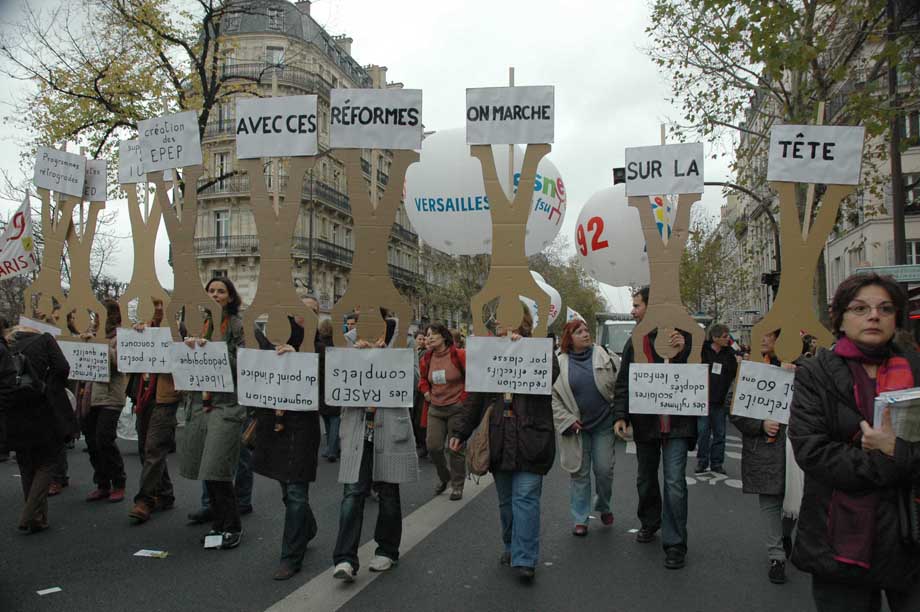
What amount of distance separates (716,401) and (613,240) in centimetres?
255

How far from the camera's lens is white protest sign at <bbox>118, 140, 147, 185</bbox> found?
7.01 metres

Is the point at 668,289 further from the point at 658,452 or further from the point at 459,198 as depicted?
the point at 459,198

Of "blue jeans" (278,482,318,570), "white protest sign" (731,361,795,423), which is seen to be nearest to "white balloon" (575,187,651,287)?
"white protest sign" (731,361,795,423)

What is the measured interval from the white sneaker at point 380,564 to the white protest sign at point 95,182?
5.15 m

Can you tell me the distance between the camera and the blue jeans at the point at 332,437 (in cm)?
982

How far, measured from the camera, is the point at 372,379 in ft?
16.7

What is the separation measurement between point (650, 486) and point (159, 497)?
455 cm

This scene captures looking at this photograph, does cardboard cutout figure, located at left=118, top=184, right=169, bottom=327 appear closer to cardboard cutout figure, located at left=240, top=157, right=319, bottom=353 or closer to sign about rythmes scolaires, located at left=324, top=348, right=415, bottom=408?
cardboard cutout figure, located at left=240, top=157, right=319, bottom=353

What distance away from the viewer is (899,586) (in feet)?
8.56

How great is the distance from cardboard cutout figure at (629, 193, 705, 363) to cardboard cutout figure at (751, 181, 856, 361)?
54cm

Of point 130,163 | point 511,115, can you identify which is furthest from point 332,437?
point 511,115

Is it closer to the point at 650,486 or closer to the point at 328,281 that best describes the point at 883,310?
the point at 650,486

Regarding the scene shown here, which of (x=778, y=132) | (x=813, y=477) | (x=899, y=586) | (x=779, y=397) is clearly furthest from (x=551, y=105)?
(x=899, y=586)

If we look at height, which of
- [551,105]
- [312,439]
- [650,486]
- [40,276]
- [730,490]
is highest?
[551,105]
